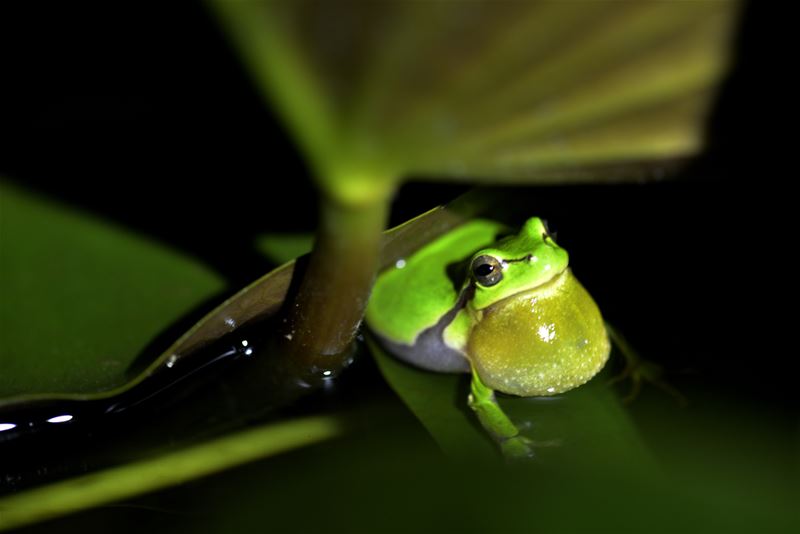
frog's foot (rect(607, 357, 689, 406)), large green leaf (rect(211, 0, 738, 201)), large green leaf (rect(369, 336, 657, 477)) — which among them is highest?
large green leaf (rect(211, 0, 738, 201))

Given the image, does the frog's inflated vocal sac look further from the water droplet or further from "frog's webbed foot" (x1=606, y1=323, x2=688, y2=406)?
the water droplet

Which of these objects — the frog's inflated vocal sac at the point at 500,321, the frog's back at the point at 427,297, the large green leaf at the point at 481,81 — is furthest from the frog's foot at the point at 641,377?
the large green leaf at the point at 481,81

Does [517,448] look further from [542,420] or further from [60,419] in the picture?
[60,419]

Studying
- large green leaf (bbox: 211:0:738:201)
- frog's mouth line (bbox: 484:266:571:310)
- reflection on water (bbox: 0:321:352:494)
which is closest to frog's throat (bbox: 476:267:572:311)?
frog's mouth line (bbox: 484:266:571:310)

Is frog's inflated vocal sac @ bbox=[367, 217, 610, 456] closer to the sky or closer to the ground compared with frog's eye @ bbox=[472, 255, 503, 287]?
closer to the ground

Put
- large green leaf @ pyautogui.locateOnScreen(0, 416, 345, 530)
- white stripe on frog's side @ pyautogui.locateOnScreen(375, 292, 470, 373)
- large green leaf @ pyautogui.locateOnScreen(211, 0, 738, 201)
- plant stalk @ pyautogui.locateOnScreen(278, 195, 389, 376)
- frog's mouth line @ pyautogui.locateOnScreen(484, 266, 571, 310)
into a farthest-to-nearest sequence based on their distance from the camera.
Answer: white stripe on frog's side @ pyautogui.locateOnScreen(375, 292, 470, 373), frog's mouth line @ pyautogui.locateOnScreen(484, 266, 571, 310), large green leaf @ pyautogui.locateOnScreen(0, 416, 345, 530), plant stalk @ pyautogui.locateOnScreen(278, 195, 389, 376), large green leaf @ pyautogui.locateOnScreen(211, 0, 738, 201)

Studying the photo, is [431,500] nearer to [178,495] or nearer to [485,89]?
[178,495]

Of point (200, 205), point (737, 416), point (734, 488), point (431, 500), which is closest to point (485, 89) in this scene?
point (431, 500)
